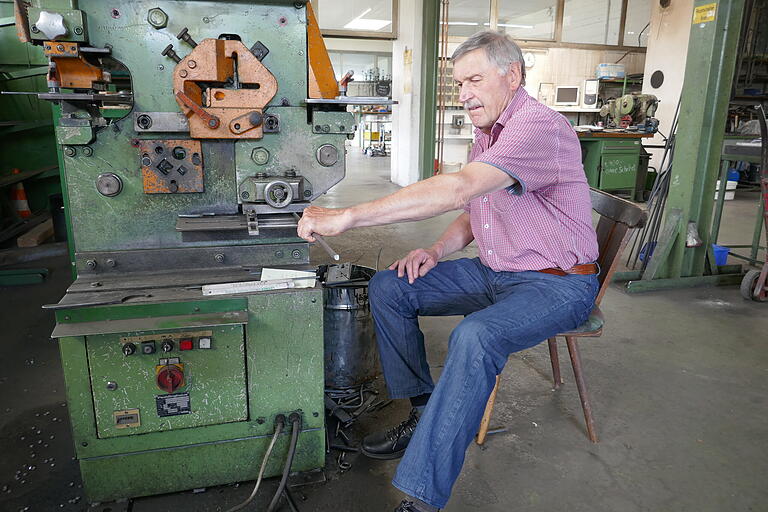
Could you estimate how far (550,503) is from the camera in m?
1.35

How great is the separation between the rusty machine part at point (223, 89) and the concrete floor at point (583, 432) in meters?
0.86

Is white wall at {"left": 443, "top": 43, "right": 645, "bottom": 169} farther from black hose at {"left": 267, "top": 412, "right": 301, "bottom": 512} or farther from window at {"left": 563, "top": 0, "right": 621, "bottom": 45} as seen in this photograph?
black hose at {"left": 267, "top": 412, "right": 301, "bottom": 512}

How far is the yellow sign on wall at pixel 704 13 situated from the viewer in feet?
8.55

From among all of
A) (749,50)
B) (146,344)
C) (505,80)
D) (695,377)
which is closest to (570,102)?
(749,50)

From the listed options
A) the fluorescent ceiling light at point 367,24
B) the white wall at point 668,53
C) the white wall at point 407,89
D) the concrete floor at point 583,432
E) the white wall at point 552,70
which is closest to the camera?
the concrete floor at point 583,432

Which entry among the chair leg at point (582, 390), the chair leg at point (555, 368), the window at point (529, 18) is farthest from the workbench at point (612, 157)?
the chair leg at point (582, 390)

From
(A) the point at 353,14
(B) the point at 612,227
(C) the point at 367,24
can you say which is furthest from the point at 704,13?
(C) the point at 367,24

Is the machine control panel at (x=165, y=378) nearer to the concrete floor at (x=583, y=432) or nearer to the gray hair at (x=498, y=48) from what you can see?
the concrete floor at (x=583, y=432)

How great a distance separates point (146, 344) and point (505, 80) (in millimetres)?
1052

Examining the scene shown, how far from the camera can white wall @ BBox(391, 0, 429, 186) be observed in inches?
225

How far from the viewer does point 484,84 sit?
4.48 ft

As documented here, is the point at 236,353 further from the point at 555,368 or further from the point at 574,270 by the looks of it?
the point at 555,368

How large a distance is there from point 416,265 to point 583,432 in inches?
28.9

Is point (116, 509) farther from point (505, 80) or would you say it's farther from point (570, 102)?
point (570, 102)
